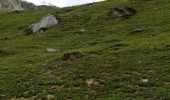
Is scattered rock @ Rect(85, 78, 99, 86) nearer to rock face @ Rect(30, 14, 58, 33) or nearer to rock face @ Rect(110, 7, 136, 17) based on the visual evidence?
rock face @ Rect(30, 14, 58, 33)

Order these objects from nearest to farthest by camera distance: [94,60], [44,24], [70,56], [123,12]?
1. [94,60]
2. [70,56]
3. [44,24]
4. [123,12]

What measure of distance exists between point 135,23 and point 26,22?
31563 millimetres

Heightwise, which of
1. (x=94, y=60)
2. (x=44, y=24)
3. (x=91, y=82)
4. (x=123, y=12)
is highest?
(x=123, y=12)

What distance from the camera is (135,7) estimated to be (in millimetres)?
100625

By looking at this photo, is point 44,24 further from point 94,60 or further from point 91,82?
point 91,82

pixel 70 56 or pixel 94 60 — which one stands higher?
pixel 70 56

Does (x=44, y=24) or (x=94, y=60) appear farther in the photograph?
(x=44, y=24)

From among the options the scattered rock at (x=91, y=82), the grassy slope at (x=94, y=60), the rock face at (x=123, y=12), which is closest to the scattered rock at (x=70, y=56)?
the grassy slope at (x=94, y=60)

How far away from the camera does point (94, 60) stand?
5100cm

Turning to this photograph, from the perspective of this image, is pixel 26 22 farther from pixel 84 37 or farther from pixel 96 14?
pixel 84 37

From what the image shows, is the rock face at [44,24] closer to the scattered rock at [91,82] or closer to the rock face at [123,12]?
the rock face at [123,12]


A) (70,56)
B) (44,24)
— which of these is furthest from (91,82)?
(44,24)

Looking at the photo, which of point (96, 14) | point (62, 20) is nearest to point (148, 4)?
point (96, 14)

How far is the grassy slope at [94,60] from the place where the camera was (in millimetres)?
38500
